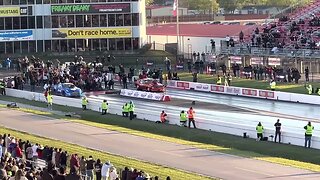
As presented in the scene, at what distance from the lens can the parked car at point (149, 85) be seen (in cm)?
5683

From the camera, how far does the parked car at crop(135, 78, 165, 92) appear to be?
186 feet

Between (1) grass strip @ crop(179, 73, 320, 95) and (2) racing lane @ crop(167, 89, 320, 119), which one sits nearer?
(2) racing lane @ crop(167, 89, 320, 119)

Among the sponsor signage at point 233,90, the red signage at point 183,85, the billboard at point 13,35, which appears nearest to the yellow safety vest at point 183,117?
the sponsor signage at point 233,90

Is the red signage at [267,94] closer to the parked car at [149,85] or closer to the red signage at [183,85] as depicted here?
the parked car at [149,85]

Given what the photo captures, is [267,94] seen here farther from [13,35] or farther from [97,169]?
[13,35]

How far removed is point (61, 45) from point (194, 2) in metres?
67.3

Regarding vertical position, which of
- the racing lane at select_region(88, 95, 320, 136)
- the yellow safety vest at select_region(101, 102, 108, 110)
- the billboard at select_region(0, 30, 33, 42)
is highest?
the billboard at select_region(0, 30, 33, 42)

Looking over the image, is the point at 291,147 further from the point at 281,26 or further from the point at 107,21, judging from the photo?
the point at 107,21

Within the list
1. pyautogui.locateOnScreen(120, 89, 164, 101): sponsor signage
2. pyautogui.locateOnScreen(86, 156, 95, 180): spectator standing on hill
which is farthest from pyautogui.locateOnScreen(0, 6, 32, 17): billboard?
pyautogui.locateOnScreen(86, 156, 95, 180): spectator standing on hill

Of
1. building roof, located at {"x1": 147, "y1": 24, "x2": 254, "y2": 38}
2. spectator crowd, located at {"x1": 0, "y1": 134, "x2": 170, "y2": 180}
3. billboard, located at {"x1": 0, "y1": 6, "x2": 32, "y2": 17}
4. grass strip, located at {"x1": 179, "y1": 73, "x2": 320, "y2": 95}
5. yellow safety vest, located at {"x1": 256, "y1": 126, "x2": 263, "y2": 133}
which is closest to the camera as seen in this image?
spectator crowd, located at {"x1": 0, "y1": 134, "x2": 170, "y2": 180}

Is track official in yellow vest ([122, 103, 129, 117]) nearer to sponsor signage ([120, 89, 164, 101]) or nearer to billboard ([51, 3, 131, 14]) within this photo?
sponsor signage ([120, 89, 164, 101])

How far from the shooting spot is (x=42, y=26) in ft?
266

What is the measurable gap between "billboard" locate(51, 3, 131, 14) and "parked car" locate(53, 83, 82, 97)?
83.3 ft

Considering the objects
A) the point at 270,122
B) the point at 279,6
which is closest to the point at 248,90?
the point at 270,122
